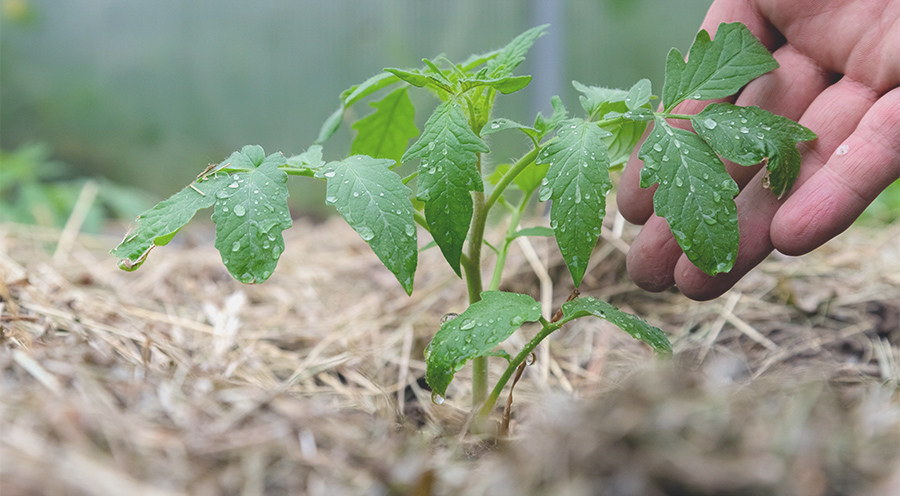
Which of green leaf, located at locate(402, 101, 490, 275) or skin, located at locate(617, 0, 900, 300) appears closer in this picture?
green leaf, located at locate(402, 101, 490, 275)

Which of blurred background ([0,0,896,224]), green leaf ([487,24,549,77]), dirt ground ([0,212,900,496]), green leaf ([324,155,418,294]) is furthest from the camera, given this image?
blurred background ([0,0,896,224])

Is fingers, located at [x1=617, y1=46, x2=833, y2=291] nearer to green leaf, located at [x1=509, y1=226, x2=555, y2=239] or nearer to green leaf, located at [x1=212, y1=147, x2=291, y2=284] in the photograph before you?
green leaf, located at [x1=509, y1=226, x2=555, y2=239]

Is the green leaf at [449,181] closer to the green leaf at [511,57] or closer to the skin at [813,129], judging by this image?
the green leaf at [511,57]

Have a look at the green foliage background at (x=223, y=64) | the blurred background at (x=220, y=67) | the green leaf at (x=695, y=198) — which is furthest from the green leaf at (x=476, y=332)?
the green foliage background at (x=223, y=64)

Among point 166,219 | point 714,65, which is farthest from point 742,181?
point 166,219

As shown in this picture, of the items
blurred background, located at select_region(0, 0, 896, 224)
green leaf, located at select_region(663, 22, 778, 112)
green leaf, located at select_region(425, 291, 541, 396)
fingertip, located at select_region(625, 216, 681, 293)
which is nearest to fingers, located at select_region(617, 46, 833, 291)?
fingertip, located at select_region(625, 216, 681, 293)
